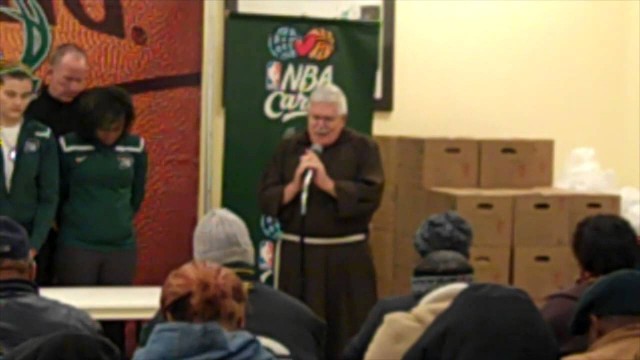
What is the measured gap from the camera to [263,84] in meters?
6.49

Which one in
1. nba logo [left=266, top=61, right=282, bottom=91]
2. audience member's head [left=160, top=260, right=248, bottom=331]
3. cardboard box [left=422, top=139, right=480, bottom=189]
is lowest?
audience member's head [left=160, top=260, right=248, bottom=331]

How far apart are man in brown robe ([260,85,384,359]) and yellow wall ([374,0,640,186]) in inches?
51.4

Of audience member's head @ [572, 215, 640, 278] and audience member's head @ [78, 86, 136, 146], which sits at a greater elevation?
audience member's head @ [78, 86, 136, 146]

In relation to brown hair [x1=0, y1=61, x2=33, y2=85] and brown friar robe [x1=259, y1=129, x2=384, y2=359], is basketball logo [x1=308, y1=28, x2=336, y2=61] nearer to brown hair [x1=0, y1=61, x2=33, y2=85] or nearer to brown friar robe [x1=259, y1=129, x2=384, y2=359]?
brown friar robe [x1=259, y1=129, x2=384, y2=359]

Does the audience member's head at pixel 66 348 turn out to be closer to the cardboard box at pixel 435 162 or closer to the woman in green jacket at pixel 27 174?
the woman in green jacket at pixel 27 174

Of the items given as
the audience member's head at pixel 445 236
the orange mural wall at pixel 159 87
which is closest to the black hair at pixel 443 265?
the audience member's head at pixel 445 236

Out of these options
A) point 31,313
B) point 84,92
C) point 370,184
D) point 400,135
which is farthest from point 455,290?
point 400,135

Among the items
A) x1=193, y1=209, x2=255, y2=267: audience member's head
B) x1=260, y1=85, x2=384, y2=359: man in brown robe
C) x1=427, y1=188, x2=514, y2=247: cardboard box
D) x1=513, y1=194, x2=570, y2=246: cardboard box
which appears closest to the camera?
x1=193, y1=209, x2=255, y2=267: audience member's head

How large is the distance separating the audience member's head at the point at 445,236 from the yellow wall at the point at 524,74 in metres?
2.92

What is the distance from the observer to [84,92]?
564 centimetres

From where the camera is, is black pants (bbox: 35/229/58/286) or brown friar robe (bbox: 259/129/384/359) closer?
black pants (bbox: 35/229/58/286)

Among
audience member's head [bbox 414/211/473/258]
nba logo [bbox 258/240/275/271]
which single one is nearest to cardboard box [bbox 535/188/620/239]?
nba logo [bbox 258/240/275/271]

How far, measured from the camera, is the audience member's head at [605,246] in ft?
13.5

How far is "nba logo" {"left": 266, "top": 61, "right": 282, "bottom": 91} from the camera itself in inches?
255
